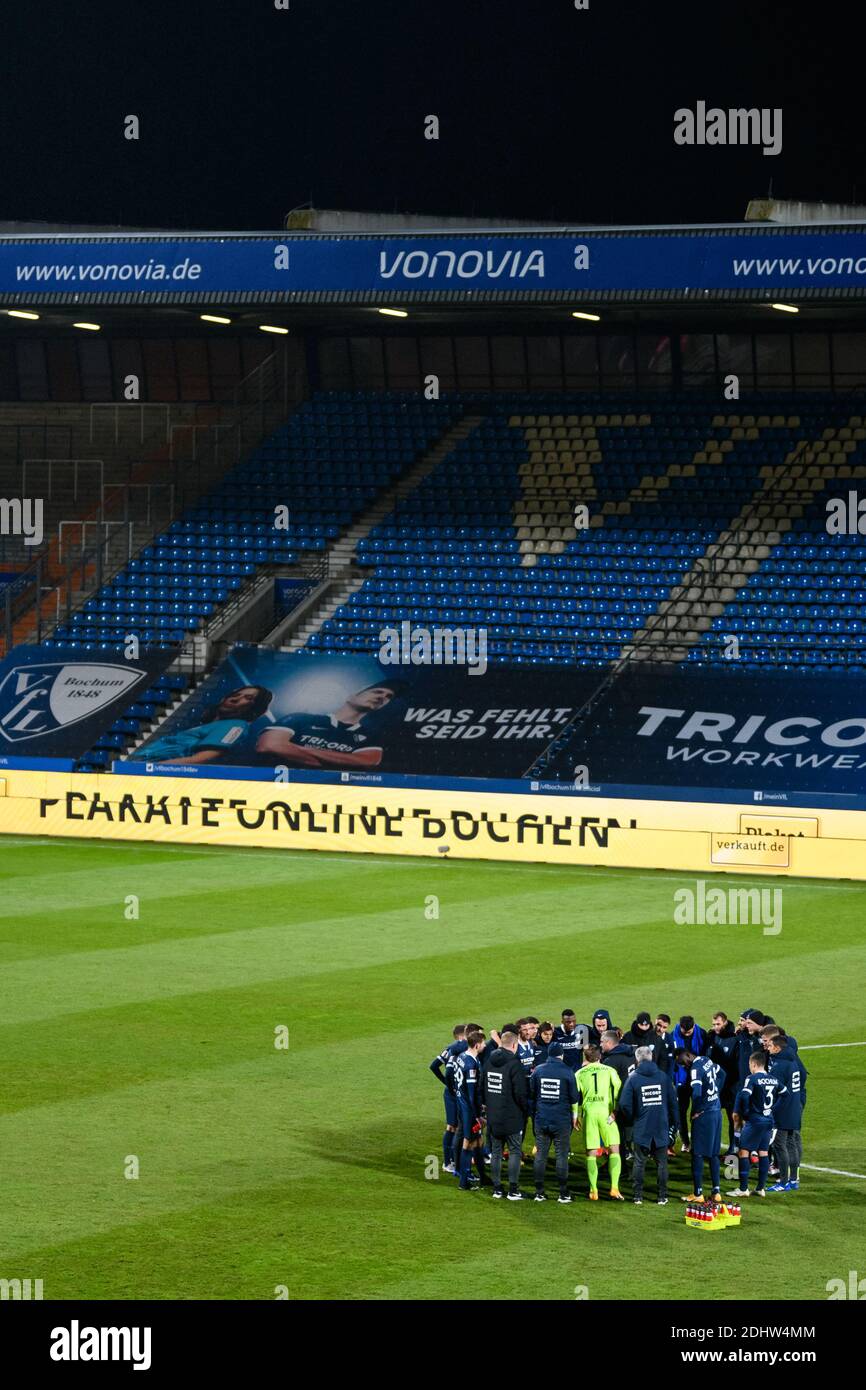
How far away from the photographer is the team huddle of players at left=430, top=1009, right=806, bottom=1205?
559 inches

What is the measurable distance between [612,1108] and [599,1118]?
0.15m

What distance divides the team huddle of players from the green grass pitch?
299 mm

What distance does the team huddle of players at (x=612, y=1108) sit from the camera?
14.2 m

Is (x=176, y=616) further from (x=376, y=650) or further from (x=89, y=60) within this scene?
(x=89, y=60)

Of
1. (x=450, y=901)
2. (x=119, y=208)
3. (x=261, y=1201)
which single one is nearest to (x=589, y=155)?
(x=119, y=208)

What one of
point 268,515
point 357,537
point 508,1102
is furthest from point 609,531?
point 508,1102

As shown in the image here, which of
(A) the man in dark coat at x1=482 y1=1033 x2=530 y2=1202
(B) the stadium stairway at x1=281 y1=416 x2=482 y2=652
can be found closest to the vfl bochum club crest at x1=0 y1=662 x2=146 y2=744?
(B) the stadium stairway at x1=281 y1=416 x2=482 y2=652

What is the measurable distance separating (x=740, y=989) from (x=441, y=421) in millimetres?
26077

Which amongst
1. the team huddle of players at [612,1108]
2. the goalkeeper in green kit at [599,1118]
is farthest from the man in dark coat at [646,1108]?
the goalkeeper in green kit at [599,1118]

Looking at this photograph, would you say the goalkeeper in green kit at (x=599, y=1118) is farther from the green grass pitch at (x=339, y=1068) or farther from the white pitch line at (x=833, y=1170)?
the white pitch line at (x=833, y=1170)

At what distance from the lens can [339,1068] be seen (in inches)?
704

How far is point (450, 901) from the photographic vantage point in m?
28.3

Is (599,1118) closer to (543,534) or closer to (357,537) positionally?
(543,534)

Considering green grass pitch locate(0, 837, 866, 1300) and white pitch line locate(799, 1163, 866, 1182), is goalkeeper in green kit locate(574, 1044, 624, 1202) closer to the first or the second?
green grass pitch locate(0, 837, 866, 1300)
